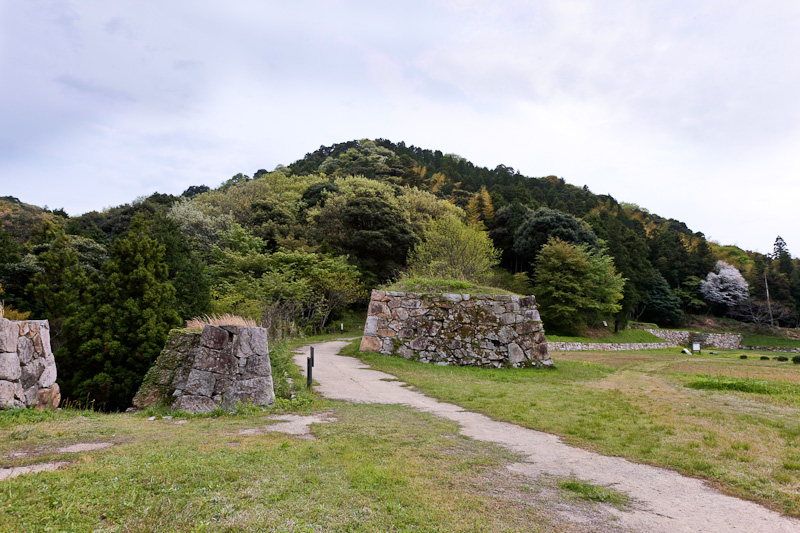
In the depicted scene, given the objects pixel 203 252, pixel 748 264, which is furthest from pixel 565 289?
pixel 748 264

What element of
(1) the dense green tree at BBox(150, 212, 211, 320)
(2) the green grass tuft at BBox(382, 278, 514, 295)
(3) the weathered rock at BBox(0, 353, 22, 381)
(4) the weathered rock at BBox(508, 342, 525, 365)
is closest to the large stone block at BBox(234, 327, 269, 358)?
(3) the weathered rock at BBox(0, 353, 22, 381)

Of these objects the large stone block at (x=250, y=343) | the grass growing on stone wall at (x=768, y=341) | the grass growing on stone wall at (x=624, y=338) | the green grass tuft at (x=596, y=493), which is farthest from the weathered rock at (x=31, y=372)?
the grass growing on stone wall at (x=768, y=341)

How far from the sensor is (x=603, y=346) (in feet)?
99.9

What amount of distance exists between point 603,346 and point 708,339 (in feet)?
63.6

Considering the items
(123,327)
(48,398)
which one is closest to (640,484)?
(48,398)

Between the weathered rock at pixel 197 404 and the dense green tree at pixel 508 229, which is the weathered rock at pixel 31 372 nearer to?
the weathered rock at pixel 197 404

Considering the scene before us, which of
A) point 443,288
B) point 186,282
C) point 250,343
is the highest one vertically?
point 443,288

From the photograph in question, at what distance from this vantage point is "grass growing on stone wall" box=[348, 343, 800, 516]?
4648mm

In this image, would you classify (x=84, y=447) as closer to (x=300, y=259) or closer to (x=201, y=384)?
(x=201, y=384)

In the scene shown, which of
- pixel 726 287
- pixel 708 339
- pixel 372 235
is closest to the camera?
pixel 372 235

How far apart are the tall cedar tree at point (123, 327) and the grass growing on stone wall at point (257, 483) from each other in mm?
8613

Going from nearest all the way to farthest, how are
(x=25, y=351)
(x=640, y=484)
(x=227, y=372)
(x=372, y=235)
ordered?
(x=640, y=484) < (x=25, y=351) < (x=227, y=372) < (x=372, y=235)

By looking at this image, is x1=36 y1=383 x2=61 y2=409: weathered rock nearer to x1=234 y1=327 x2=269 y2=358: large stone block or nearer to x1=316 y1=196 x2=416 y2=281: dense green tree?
x1=234 y1=327 x2=269 y2=358: large stone block

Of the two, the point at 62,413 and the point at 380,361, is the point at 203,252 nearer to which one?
the point at 380,361
